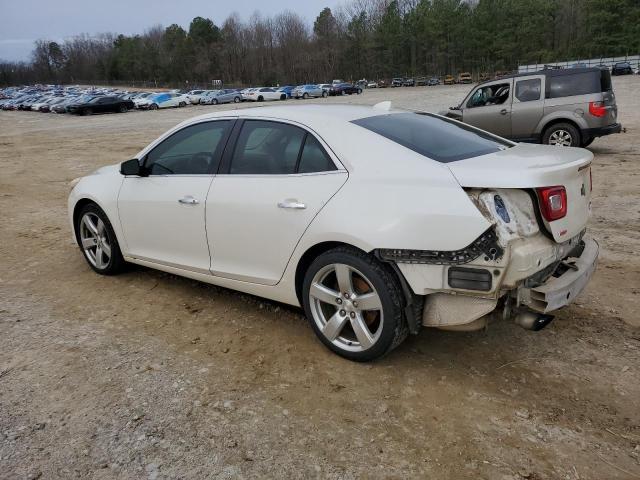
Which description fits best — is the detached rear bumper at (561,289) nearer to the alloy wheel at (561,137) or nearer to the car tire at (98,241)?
the car tire at (98,241)

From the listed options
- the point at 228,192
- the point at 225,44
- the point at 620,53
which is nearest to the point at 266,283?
the point at 228,192

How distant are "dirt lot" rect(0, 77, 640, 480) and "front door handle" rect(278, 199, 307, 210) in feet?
3.24

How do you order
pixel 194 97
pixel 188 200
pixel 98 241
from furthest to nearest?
1. pixel 194 97
2. pixel 98 241
3. pixel 188 200

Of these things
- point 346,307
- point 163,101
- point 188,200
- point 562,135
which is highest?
point 163,101

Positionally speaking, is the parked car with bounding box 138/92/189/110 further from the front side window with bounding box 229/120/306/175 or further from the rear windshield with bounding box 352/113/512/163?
the rear windshield with bounding box 352/113/512/163

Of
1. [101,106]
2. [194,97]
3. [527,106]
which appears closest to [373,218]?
[527,106]

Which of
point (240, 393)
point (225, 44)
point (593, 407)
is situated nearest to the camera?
point (593, 407)

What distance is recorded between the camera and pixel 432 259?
2.95 meters

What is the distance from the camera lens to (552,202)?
295 centimetres

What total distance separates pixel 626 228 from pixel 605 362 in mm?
3415

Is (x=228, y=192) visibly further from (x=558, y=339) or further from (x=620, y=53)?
(x=620, y=53)

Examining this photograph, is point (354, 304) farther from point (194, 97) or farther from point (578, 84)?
point (194, 97)

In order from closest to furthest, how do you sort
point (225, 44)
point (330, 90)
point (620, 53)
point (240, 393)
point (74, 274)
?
1. point (240, 393)
2. point (74, 274)
3. point (330, 90)
4. point (620, 53)
5. point (225, 44)

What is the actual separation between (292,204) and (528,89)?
31.1ft
